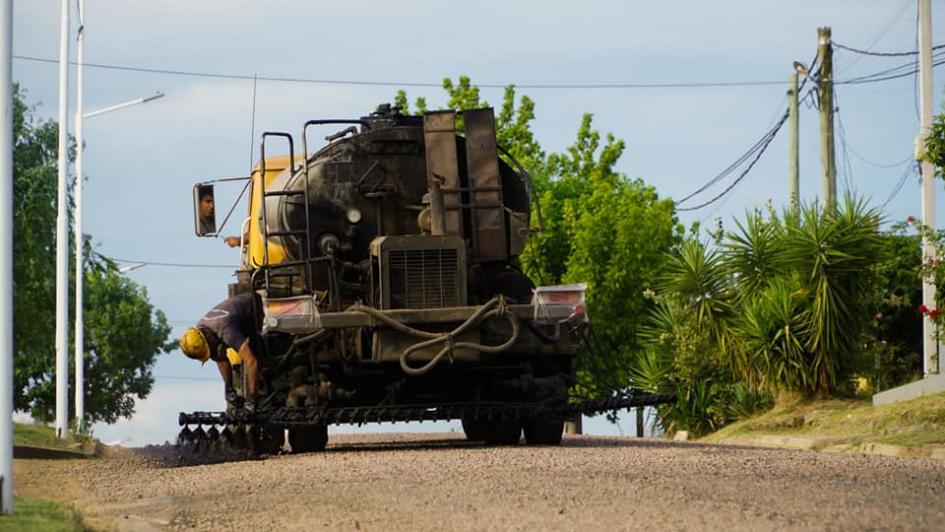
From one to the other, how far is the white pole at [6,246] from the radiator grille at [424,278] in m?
5.32

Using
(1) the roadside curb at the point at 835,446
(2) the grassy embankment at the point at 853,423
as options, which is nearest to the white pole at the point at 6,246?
(1) the roadside curb at the point at 835,446

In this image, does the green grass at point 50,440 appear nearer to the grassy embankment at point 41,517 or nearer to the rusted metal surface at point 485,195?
the rusted metal surface at point 485,195

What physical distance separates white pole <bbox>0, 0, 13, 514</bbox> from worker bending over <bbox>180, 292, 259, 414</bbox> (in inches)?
210

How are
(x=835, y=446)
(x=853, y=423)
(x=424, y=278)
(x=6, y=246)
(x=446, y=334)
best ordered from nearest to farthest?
(x=6, y=246), (x=446, y=334), (x=424, y=278), (x=835, y=446), (x=853, y=423)

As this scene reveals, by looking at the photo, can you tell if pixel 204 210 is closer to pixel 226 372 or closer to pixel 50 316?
pixel 226 372

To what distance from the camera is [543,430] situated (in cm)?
1858

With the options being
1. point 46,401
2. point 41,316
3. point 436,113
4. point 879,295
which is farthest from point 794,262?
point 46,401

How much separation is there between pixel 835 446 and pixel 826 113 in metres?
18.0

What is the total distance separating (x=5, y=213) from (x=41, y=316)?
96.5ft

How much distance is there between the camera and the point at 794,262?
28719mm

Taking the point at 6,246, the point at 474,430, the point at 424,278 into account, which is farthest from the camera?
the point at 474,430

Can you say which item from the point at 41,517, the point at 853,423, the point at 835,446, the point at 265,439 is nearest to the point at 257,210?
the point at 265,439

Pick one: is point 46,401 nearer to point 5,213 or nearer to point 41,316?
point 41,316

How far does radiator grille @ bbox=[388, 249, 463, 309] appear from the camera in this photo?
1745 centimetres
